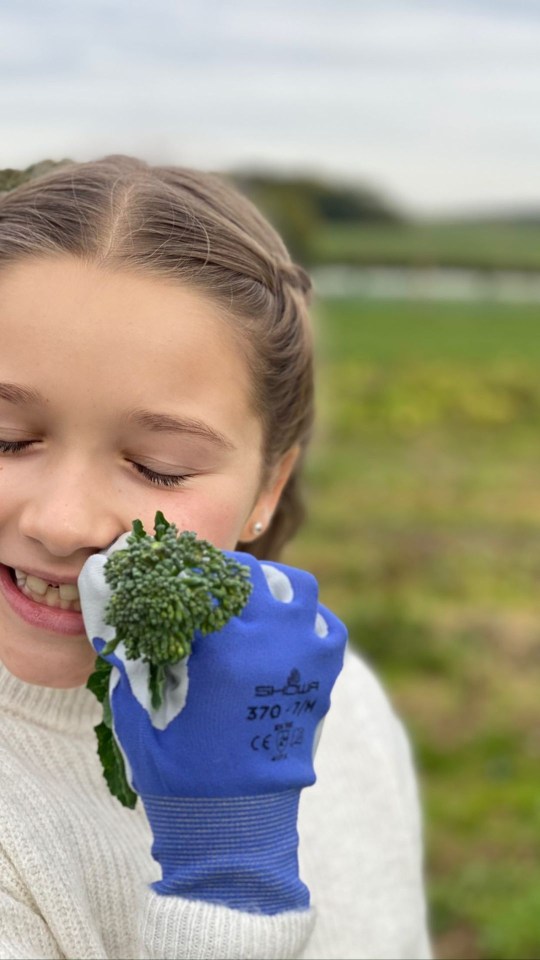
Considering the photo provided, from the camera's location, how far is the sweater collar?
1.83m

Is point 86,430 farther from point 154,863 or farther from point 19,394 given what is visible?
point 154,863

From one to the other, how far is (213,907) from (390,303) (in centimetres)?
1522

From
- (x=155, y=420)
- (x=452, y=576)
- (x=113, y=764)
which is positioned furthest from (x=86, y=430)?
(x=452, y=576)

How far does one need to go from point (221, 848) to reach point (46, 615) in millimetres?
397

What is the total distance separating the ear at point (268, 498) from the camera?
204 centimetres

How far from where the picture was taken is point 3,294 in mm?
1720

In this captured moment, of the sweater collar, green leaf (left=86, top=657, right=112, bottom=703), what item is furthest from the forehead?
the sweater collar

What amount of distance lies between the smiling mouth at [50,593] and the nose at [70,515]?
7 cm

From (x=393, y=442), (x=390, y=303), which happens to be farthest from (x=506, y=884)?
(x=390, y=303)

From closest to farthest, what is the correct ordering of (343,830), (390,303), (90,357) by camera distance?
(90,357) < (343,830) < (390,303)

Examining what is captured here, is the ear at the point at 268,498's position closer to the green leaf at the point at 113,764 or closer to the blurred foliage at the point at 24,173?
the green leaf at the point at 113,764

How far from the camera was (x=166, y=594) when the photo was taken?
1.48 m

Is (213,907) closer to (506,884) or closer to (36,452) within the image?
(36,452)

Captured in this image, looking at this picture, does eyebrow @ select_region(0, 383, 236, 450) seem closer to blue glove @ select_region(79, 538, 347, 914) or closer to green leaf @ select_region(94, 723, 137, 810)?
blue glove @ select_region(79, 538, 347, 914)
